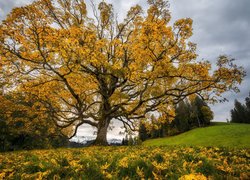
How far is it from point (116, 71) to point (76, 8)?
12.3 meters

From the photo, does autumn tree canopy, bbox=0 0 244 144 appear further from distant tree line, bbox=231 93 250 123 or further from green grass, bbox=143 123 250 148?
distant tree line, bbox=231 93 250 123

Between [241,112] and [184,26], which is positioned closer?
[184,26]

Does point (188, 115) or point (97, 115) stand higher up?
point (188, 115)

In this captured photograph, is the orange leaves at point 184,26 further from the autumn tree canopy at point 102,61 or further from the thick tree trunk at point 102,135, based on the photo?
the thick tree trunk at point 102,135

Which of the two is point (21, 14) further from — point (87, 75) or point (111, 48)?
point (111, 48)

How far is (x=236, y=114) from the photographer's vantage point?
105812 mm

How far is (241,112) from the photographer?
102312 millimetres

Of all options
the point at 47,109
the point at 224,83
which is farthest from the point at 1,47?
the point at 224,83

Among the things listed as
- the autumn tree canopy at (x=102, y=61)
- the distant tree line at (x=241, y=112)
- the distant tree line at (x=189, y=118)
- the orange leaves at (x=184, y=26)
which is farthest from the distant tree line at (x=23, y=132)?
the distant tree line at (x=241, y=112)

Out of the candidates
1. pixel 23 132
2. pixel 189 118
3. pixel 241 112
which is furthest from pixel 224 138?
pixel 241 112

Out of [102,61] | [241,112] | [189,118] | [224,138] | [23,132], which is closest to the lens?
[102,61]

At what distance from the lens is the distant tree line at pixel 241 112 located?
9859 cm

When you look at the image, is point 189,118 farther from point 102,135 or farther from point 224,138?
point 102,135

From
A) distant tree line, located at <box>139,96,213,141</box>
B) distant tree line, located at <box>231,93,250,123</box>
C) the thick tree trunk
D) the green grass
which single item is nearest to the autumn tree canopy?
the thick tree trunk
